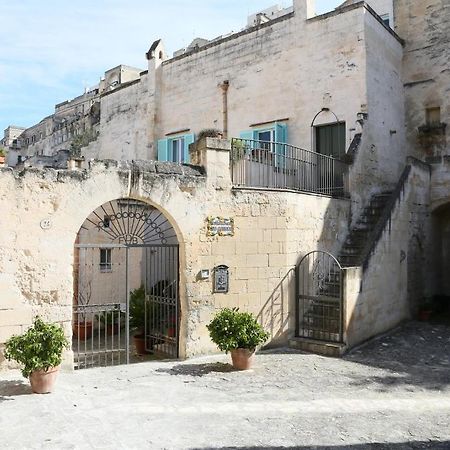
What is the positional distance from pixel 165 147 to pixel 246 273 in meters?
9.65

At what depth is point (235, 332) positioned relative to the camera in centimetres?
812

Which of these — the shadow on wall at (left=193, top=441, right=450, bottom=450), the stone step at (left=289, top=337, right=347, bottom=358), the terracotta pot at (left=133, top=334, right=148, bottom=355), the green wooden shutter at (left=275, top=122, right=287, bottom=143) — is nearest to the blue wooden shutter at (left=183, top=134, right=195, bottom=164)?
the green wooden shutter at (left=275, top=122, right=287, bottom=143)

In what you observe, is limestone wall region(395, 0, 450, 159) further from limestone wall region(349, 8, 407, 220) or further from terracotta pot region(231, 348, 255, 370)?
terracotta pot region(231, 348, 255, 370)

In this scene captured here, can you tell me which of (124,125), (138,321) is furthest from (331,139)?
(124,125)

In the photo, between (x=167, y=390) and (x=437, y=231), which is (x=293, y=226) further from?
(x=437, y=231)

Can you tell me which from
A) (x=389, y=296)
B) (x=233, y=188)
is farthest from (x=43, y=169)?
(x=389, y=296)

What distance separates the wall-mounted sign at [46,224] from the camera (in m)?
7.49

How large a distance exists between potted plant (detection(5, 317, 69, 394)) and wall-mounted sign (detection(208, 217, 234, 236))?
3.60 metres

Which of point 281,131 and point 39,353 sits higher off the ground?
point 281,131

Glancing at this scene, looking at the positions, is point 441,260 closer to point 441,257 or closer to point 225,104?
point 441,257

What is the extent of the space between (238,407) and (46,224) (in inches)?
161

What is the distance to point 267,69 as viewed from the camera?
1536 cm

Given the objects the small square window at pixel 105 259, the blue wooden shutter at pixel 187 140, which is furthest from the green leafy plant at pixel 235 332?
the blue wooden shutter at pixel 187 140

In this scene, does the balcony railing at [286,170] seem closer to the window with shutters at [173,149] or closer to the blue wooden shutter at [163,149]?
the window with shutters at [173,149]
